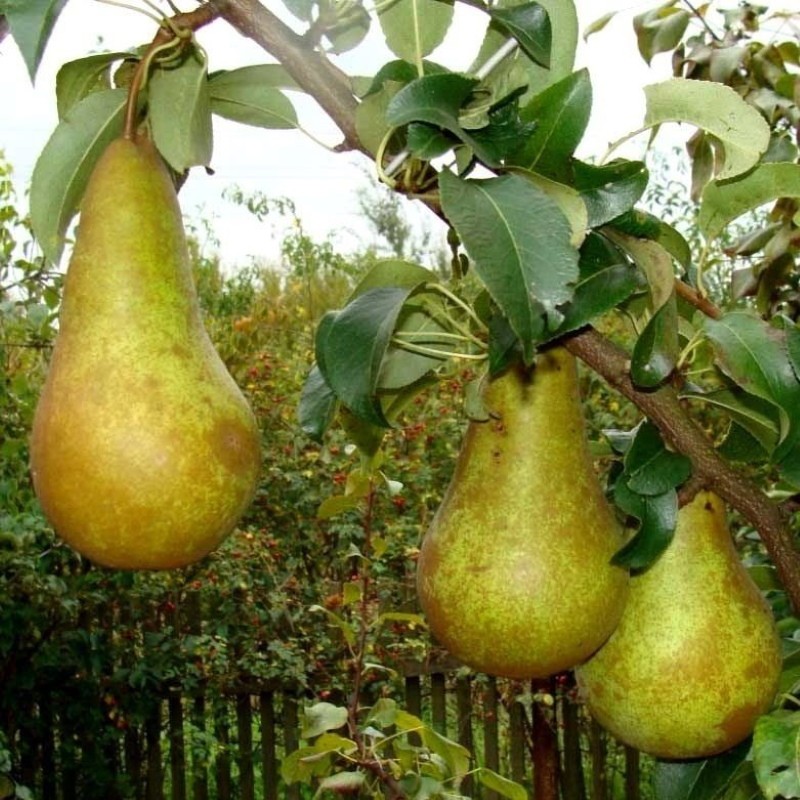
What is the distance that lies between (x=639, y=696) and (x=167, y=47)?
0.55m

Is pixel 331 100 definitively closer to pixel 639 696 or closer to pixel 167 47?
pixel 167 47

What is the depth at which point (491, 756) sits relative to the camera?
3.13m

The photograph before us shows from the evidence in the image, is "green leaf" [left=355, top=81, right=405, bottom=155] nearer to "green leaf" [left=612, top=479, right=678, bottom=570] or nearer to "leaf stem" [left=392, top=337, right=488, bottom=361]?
"leaf stem" [left=392, top=337, right=488, bottom=361]

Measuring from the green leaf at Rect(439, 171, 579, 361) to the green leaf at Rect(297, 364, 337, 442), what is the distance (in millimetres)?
256

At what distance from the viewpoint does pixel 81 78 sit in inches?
30.4

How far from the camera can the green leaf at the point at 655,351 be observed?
0.69 m

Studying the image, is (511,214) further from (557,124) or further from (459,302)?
(459,302)

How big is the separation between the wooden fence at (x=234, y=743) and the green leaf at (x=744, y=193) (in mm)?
2267

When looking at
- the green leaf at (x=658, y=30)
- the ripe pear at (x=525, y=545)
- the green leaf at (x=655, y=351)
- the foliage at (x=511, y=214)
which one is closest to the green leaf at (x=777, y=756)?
the foliage at (x=511, y=214)

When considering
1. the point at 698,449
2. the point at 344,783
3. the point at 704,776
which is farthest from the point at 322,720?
the point at 698,449

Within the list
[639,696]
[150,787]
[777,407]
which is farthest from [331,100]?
[150,787]

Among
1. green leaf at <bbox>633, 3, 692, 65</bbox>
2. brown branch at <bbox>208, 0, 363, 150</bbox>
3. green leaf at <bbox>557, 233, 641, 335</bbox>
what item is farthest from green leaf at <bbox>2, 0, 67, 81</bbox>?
green leaf at <bbox>633, 3, 692, 65</bbox>

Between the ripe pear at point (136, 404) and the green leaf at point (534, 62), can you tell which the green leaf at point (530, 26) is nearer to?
the green leaf at point (534, 62)

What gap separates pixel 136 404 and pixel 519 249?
0.27m
